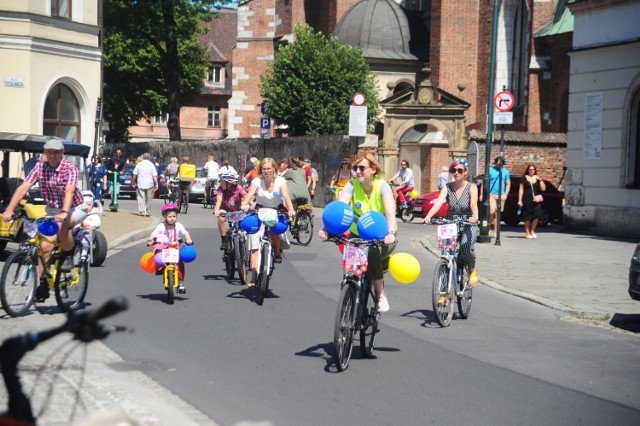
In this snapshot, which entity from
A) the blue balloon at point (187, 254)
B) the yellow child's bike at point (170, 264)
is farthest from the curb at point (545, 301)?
the yellow child's bike at point (170, 264)

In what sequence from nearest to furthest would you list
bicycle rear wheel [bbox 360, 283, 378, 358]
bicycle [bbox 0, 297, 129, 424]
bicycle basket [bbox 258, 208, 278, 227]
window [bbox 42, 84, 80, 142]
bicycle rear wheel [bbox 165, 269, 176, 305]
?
bicycle [bbox 0, 297, 129, 424] → bicycle rear wheel [bbox 360, 283, 378, 358] → bicycle rear wheel [bbox 165, 269, 176, 305] → bicycle basket [bbox 258, 208, 278, 227] → window [bbox 42, 84, 80, 142]

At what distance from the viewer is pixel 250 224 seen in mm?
12953

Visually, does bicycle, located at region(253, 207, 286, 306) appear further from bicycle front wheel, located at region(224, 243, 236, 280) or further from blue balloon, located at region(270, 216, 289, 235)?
bicycle front wheel, located at region(224, 243, 236, 280)

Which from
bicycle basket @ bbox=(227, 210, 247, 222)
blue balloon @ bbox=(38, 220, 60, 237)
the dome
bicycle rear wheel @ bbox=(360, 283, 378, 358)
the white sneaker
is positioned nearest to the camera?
bicycle rear wheel @ bbox=(360, 283, 378, 358)

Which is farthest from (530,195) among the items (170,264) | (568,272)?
(170,264)

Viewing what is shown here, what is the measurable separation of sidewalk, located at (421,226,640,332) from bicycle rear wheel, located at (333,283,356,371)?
423 cm

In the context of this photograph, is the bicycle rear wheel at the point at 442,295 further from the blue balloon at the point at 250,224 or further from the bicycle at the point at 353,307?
the blue balloon at the point at 250,224

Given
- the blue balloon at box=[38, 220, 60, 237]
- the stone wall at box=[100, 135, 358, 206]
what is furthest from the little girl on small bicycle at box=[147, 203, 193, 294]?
the stone wall at box=[100, 135, 358, 206]

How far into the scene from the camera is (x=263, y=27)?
66.8 metres

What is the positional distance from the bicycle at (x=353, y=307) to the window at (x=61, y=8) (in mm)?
22860

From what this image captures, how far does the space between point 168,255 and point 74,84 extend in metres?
19.8

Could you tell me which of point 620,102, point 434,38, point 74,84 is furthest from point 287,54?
point 620,102

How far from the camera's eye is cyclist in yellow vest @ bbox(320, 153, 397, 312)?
932cm

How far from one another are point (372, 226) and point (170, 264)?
4250mm
